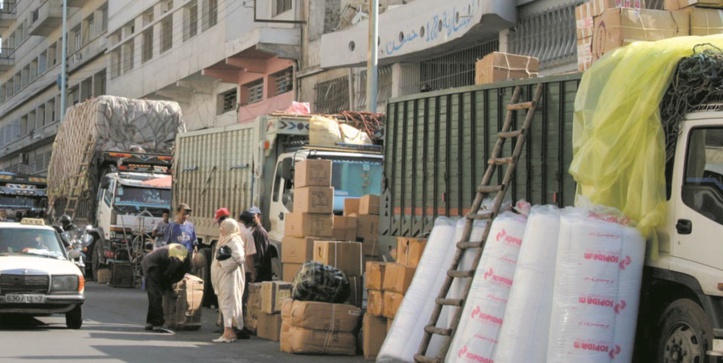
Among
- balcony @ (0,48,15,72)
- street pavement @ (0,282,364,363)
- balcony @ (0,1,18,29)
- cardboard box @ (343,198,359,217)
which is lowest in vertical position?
street pavement @ (0,282,364,363)

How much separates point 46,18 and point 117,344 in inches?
1996

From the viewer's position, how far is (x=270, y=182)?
18.6m

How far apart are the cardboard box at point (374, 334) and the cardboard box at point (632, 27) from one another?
3.81m

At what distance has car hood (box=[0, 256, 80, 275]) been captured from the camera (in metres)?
15.3

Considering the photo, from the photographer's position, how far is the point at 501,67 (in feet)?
43.1

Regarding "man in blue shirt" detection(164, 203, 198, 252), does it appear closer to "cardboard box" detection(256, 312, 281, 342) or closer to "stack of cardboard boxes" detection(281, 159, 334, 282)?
"stack of cardboard boxes" detection(281, 159, 334, 282)

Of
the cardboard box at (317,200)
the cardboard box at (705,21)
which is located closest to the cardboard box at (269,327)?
the cardboard box at (317,200)

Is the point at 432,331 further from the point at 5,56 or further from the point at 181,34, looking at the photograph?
the point at 5,56

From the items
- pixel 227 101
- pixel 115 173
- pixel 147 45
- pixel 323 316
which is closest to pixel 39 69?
pixel 147 45

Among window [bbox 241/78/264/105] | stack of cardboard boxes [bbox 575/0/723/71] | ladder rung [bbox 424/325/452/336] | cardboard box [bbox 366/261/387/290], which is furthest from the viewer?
window [bbox 241/78/264/105]

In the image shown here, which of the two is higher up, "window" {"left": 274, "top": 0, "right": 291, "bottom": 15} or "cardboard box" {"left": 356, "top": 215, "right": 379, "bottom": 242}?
"window" {"left": 274, "top": 0, "right": 291, "bottom": 15}

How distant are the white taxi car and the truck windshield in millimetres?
10334

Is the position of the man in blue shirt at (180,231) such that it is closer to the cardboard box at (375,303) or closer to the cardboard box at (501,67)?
the cardboard box at (375,303)

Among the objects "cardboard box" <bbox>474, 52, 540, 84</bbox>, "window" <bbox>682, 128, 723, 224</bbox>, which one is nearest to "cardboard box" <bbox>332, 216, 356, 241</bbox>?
"cardboard box" <bbox>474, 52, 540, 84</bbox>
